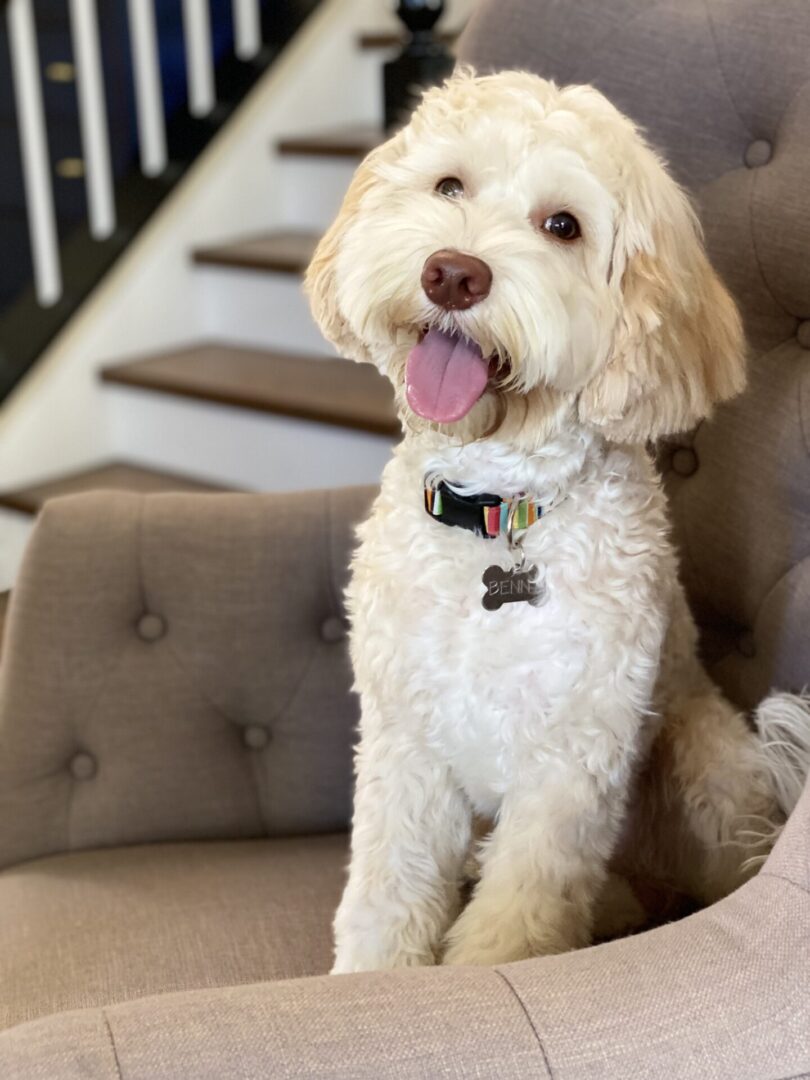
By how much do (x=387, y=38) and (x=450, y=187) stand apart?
1.88 metres

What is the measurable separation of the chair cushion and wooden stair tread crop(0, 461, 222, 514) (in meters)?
1.21

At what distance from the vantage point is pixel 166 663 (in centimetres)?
132

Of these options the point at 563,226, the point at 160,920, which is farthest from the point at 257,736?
the point at 563,226

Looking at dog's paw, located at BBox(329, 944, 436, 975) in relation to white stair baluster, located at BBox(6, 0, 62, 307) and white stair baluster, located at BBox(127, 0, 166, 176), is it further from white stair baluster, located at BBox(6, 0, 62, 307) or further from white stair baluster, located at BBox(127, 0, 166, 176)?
white stair baluster, located at BBox(127, 0, 166, 176)

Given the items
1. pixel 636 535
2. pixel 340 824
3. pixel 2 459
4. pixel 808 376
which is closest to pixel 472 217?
pixel 636 535

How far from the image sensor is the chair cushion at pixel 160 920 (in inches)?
42.0

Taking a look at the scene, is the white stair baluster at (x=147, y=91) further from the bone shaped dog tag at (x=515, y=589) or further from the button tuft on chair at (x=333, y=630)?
the bone shaped dog tag at (x=515, y=589)

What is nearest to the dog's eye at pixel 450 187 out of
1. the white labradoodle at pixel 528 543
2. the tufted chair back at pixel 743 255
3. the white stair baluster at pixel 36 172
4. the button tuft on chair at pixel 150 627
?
the white labradoodle at pixel 528 543

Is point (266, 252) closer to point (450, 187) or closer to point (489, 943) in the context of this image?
point (450, 187)

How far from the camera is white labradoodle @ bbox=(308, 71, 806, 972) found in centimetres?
90

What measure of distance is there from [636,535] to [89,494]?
652 millimetres

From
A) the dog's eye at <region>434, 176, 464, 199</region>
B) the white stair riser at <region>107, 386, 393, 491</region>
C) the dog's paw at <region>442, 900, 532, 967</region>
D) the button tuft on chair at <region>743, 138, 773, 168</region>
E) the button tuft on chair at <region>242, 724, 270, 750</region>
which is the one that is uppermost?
the dog's eye at <region>434, 176, 464, 199</region>

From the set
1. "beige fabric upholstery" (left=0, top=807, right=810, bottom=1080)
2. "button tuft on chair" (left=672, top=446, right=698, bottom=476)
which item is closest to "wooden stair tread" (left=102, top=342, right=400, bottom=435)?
"button tuft on chair" (left=672, top=446, right=698, bottom=476)

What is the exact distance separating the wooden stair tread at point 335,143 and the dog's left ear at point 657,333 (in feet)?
5.48
